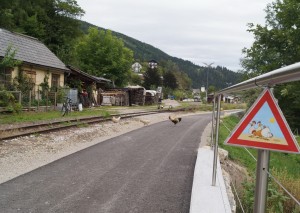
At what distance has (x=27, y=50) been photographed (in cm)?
2692

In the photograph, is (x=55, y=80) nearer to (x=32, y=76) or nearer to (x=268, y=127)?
(x=32, y=76)

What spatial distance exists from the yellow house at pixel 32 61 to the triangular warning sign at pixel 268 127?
22.1m

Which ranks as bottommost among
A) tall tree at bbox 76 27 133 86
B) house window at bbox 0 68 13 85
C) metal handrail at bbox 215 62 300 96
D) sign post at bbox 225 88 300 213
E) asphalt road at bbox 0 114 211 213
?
asphalt road at bbox 0 114 211 213

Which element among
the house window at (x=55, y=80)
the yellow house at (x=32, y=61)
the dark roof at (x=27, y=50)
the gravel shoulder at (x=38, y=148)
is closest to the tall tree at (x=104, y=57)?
the house window at (x=55, y=80)

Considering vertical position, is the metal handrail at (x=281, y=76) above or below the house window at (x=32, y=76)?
below

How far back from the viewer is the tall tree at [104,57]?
64.6 meters

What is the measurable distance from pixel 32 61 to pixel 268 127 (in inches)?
985

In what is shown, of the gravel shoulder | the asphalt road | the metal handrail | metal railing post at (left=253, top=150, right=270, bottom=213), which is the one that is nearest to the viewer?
the metal handrail

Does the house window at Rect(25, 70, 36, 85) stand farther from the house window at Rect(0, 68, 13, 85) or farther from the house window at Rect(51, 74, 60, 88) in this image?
the house window at Rect(51, 74, 60, 88)

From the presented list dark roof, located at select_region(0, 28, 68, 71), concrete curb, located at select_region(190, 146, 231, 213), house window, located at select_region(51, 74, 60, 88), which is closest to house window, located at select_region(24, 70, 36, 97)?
dark roof, located at select_region(0, 28, 68, 71)

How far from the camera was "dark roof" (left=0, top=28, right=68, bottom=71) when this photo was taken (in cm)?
2459

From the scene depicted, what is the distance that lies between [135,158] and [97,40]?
6101cm

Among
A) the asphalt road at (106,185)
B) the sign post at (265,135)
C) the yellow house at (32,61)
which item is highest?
the yellow house at (32,61)

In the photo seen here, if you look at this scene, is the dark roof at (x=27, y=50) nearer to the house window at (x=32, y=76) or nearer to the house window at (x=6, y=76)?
the house window at (x=32, y=76)
